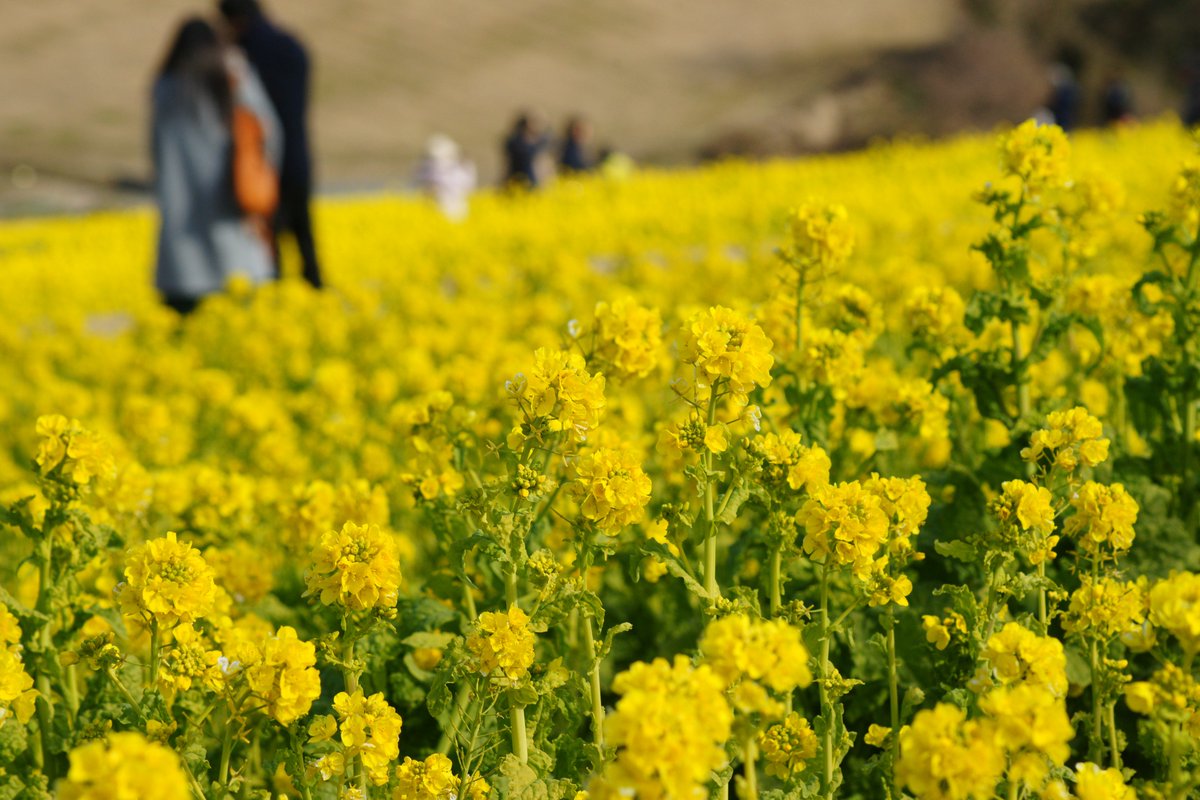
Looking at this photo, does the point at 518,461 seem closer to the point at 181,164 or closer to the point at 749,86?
the point at 181,164

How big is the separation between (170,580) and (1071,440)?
161 centimetres

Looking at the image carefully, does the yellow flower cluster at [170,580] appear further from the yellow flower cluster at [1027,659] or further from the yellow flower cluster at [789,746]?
the yellow flower cluster at [1027,659]

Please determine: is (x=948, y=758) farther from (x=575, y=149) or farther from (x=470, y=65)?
(x=470, y=65)

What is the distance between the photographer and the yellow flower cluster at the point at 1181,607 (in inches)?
63.4

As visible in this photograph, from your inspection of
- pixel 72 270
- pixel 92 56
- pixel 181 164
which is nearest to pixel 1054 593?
pixel 181 164

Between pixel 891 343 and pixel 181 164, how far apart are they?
510 centimetres

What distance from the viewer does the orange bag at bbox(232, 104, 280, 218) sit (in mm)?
7582

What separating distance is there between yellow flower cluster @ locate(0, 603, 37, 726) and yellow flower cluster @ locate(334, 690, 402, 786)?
0.50m

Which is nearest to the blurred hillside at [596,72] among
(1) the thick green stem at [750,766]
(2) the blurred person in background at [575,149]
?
(2) the blurred person in background at [575,149]

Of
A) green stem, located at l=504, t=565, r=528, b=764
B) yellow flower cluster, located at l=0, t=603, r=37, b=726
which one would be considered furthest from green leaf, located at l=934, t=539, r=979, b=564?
yellow flower cluster, located at l=0, t=603, r=37, b=726

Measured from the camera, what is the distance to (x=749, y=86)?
42.3 metres

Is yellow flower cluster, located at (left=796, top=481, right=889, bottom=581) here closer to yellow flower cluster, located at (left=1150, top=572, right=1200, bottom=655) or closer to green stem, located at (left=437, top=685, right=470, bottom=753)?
yellow flower cluster, located at (left=1150, top=572, right=1200, bottom=655)

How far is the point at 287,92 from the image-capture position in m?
8.63

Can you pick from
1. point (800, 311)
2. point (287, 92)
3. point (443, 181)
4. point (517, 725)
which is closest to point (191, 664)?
point (517, 725)
